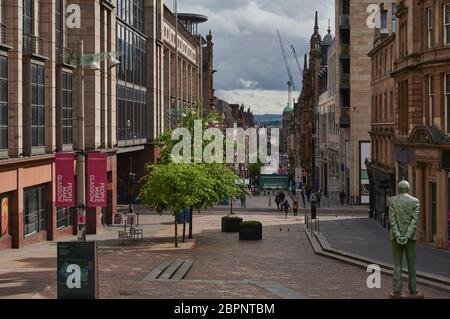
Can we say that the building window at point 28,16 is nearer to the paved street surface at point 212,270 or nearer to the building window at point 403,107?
the paved street surface at point 212,270

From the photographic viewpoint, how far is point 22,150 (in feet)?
116

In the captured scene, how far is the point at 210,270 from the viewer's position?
2808 cm

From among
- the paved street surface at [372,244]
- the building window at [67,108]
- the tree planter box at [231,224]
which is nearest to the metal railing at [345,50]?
the paved street surface at [372,244]

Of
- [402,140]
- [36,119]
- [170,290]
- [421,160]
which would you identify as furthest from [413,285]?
[36,119]

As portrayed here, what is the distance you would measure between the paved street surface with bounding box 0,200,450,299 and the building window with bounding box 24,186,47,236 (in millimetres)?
1140

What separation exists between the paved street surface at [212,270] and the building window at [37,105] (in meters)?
5.43

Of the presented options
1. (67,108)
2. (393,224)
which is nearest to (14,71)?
(67,108)

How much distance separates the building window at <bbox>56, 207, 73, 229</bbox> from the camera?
41.8m

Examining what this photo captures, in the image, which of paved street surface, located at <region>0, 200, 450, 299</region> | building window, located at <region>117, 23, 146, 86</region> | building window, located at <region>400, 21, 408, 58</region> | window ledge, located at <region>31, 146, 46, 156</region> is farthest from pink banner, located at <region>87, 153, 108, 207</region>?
building window, located at <region>117, 23, 146, 86</region>

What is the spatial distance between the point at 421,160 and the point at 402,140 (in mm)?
4108

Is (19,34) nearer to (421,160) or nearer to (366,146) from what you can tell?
(421,160)

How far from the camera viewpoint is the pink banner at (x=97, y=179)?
1007 inches

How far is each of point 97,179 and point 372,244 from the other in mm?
14552

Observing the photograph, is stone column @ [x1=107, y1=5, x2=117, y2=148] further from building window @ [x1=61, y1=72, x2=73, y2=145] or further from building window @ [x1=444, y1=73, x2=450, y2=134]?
building window @ [x1=444, y1=73, x2=450, y2=134]
